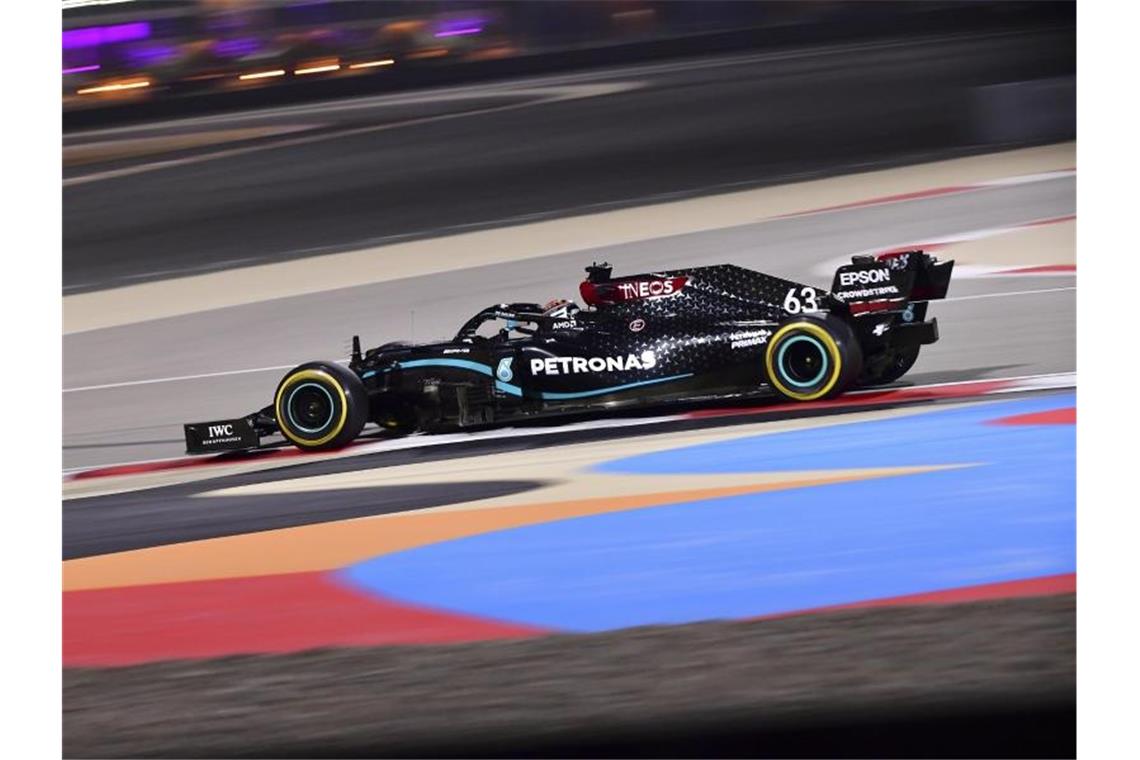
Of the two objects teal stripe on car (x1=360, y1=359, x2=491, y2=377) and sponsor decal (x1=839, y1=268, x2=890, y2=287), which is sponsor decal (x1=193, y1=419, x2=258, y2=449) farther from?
sponsor decal (x1=839, y1=268, x2=890, y2=287)

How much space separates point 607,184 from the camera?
1377cm

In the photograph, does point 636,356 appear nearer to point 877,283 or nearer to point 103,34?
point 877,283

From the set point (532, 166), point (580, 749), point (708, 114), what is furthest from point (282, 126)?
point (580, 749)

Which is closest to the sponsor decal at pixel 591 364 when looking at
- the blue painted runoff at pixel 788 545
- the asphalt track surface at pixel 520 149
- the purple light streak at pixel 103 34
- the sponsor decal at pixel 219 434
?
the blue painted runoff at pixel 788 545

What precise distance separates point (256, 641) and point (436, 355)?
3.02m

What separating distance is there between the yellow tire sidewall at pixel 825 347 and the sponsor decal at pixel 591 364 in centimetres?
58

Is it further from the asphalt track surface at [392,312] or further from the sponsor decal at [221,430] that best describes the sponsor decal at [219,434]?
the asphalt track surface at [392,312]

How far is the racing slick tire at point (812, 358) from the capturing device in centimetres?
743

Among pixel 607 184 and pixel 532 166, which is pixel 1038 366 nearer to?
pixel 607 184

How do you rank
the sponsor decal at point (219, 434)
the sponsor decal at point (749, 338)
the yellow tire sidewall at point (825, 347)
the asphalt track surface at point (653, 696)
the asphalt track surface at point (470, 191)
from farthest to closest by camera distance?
the asphalt track surface at point (470, 191) → the sponsor decal at point (219, 434) → the sponsor decal at point (749, 338) → the yellow tire sidewall at point (825, 347) → the asphalt track surface at point (653, 696)

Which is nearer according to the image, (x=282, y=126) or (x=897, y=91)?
(x=897, y=91)

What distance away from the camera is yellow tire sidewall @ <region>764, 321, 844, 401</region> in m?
7.41

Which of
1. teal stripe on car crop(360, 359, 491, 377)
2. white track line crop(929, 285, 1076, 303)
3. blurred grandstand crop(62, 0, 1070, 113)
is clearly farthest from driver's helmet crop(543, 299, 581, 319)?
blurred grandstand crop(62, 0, 1070, 113)

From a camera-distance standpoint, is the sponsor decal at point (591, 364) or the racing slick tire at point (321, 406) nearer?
the sponsor decal at point (591, 364)
